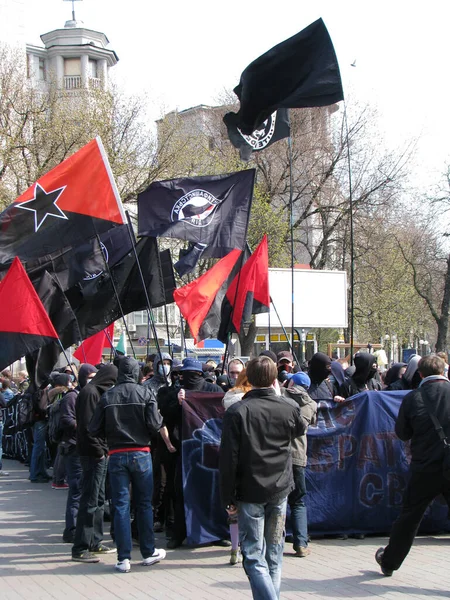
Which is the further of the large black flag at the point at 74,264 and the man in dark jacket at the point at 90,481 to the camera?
the large black flag at the point at 74,264

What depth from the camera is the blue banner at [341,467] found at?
7.84 m

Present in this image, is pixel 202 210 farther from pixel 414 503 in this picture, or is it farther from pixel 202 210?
pixel 414 503

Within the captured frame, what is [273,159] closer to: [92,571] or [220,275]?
[220,275]

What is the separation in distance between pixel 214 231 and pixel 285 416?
5911 millimetres

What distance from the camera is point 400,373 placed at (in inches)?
410

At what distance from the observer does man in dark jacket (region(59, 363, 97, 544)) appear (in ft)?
26.4

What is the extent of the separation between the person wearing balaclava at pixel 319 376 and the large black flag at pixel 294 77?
4020 mm

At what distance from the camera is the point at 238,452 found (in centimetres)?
504

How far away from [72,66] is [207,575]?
2897 inches

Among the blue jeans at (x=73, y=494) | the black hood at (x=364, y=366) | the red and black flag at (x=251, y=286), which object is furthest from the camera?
the red and black flag at (x=251, y=286)

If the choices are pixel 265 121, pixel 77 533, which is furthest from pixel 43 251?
pixel 265 121

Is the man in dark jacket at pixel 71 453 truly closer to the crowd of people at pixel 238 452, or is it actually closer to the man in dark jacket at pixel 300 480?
the crowd of people at pixel 238 452

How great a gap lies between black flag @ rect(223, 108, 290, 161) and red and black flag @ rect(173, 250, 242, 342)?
5.37ft

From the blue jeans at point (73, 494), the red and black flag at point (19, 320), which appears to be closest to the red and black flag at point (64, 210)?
the red and black flag at point (19, 320)
